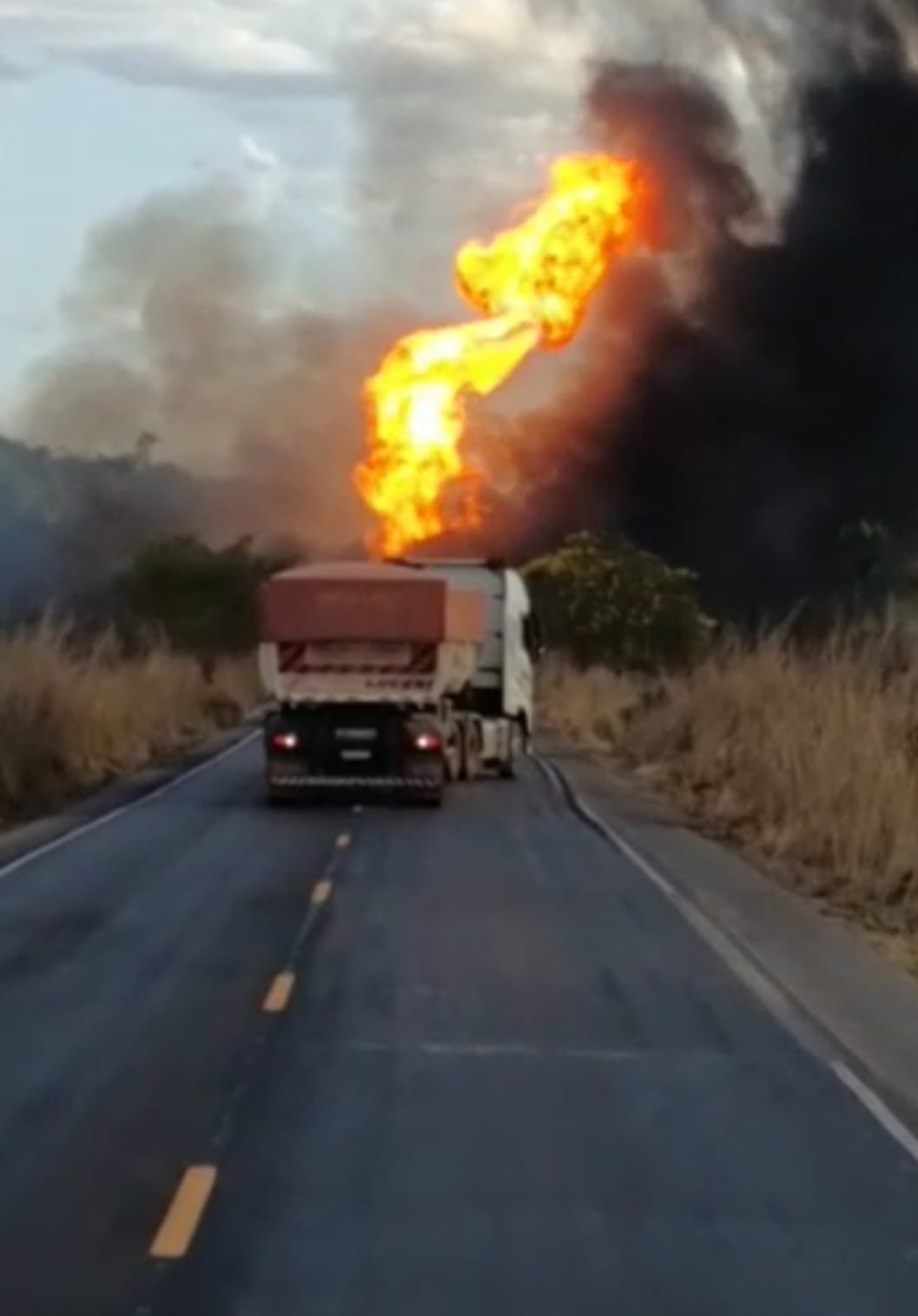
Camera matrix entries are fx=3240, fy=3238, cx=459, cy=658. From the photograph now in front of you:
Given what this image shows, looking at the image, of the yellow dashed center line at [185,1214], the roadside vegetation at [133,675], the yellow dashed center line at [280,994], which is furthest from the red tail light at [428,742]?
the yellow dashed center line at [185,1214]

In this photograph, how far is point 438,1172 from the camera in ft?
42.1

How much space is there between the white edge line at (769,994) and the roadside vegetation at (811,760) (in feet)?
4.56

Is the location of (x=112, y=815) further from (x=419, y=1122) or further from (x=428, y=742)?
(x=419, y=1122)

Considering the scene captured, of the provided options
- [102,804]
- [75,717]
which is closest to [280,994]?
[102,804]

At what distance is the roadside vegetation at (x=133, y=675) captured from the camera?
45.5 meters

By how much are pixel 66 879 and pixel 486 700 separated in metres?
20.4

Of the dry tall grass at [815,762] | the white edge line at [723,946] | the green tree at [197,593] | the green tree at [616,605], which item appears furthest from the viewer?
the green tree at [197,593]

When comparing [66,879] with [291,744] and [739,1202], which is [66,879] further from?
[739,1202]

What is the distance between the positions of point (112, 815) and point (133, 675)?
2424 centimetres

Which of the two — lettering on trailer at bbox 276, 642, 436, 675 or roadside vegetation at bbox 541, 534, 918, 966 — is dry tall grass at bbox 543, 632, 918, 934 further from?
lettering on trailer at bbox 276, 642, 436, 675

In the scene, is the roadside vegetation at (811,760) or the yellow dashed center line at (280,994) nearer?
the yellow dashed center line at (280,994)

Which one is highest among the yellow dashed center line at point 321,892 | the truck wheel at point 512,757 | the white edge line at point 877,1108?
the truck wheel at point 512,757

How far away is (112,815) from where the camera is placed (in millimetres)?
37938

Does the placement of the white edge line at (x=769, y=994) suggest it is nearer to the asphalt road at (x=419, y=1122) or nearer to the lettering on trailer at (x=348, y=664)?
the asphalt road at (x=419, y=1122)
